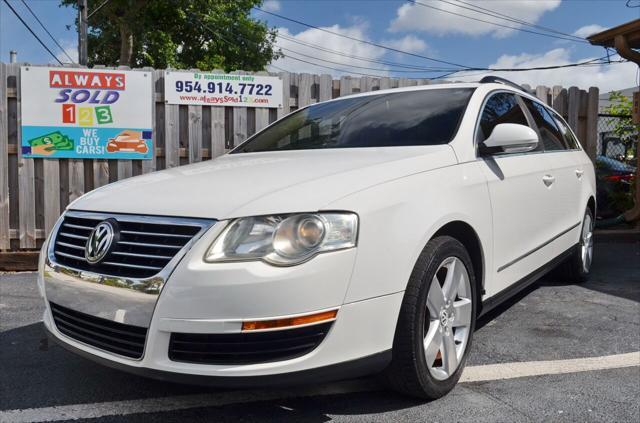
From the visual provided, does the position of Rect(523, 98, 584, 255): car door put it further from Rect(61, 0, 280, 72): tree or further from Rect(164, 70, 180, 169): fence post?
Rect(61, 0, 280, 72): tree

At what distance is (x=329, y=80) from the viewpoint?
6.44m

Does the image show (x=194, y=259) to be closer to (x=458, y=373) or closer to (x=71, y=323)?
(x=71, y=323)

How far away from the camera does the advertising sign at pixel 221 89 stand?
605 centimetres

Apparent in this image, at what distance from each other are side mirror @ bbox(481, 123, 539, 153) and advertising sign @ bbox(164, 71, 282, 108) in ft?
12.1

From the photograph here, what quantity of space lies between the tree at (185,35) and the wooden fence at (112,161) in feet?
58.6

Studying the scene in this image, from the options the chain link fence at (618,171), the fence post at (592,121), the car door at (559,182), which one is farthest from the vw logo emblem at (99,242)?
the chain link fence at (618,171)

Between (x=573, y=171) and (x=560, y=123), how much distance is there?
23.2 inches

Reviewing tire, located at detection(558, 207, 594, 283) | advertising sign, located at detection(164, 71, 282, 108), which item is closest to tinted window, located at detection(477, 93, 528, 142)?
tire, located at detection(558, 207, 594, 283)

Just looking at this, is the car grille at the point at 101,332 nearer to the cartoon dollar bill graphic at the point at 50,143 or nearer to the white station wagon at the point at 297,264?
the white station wagon at the point at 297,264

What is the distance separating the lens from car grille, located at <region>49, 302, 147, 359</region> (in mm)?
2139

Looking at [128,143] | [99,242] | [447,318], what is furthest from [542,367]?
[128,143]

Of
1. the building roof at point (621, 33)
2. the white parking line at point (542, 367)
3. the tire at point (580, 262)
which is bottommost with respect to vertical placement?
the white parking line at point (542, 367)

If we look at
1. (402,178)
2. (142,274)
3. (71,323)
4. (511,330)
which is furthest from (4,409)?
(511,330)

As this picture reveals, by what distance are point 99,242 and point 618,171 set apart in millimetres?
8165
